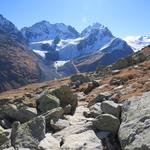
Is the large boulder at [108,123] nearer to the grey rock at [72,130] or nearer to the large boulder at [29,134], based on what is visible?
the grey rock at [72,130]

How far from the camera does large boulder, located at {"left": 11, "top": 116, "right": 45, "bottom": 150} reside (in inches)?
728

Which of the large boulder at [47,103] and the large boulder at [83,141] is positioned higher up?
the large boulder at [47,103]

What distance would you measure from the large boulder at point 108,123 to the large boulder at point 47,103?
22.2 feet

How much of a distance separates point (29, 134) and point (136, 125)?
5366 millimetres

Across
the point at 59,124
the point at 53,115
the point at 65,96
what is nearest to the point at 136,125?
the point at 59,124

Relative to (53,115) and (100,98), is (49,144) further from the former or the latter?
(100,98)

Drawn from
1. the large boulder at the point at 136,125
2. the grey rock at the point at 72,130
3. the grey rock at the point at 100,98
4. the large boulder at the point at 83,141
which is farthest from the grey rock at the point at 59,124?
the grey rock at the point at 100,98

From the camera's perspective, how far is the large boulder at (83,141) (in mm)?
17516

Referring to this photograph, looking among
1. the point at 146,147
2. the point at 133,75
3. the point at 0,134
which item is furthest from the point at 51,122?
the point at 133,75

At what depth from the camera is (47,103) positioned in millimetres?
26750

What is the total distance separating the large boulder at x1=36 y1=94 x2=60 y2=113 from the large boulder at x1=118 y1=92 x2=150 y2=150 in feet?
24.2

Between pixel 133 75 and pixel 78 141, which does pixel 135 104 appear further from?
pixel 133 75

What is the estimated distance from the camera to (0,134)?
2162cm

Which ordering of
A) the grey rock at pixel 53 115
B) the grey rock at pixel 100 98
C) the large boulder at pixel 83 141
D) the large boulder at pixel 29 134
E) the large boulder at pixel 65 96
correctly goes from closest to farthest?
1. the large boulder at pixel 83 141
2. the large boulder at pixel 29 134
3. the grey rock at pixel 53 115
4. the large boulder at pixel 65 96
5. the grey rock at pixel 100 98
